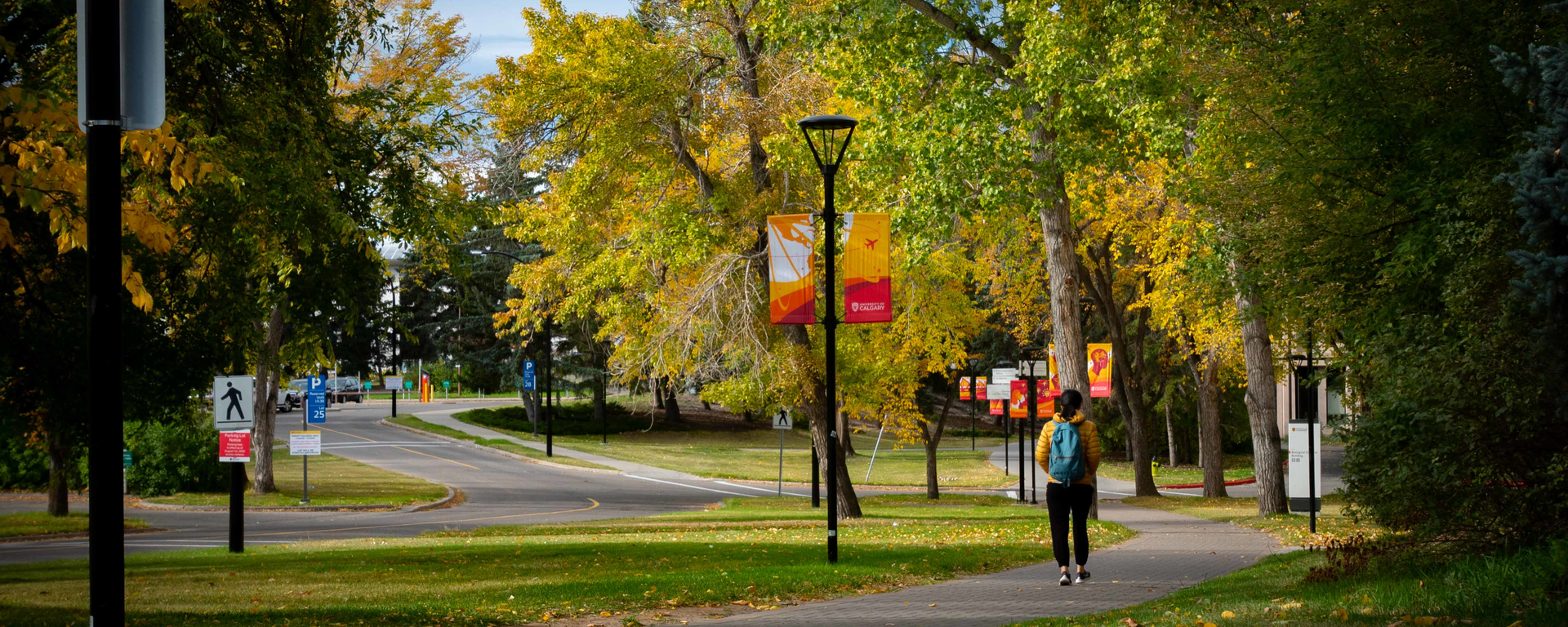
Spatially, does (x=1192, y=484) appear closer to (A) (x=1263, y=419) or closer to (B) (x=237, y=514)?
(A) (x=1263, y=419)

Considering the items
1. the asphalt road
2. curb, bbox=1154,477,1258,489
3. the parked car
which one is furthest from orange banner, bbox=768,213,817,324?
the parked car

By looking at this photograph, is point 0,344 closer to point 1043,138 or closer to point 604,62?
point 604,62

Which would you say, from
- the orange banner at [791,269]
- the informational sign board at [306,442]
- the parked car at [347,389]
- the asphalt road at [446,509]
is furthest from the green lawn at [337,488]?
the parked car at [347,389]

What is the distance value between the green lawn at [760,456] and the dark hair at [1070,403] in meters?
30.8

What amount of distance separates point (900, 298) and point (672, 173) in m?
6.50

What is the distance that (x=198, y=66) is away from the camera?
426 inches

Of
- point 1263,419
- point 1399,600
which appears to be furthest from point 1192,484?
point 1399,600

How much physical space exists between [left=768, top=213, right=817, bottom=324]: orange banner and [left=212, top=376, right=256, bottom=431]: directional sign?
690 centimetres

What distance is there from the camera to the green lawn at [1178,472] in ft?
139

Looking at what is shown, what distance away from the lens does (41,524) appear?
77.4ft

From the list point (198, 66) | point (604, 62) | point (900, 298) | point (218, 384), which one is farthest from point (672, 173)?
point (198, 66)

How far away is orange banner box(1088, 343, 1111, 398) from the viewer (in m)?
26.1

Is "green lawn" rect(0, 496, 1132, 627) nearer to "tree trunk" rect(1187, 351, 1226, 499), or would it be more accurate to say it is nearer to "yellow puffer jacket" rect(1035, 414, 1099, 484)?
"yellow puffer jacket" rect(1035, 414, 1099, 484)

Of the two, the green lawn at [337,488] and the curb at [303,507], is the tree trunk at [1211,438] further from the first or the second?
the green lawn at [337,488]
